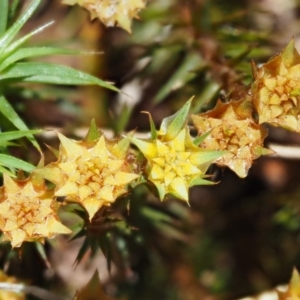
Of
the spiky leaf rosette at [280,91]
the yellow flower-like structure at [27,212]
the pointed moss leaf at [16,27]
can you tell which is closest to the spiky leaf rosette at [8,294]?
the yellow flower-like structure at [27,212]

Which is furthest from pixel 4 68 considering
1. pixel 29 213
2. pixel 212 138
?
pixel 212 138

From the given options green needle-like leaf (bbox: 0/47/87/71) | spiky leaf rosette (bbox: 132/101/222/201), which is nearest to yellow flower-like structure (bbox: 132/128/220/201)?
spiky leaf rosette (bbox: 132/101/222/201)

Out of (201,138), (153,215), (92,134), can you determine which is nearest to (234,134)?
(201,138)

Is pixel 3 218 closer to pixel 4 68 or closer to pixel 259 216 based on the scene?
pixel 4 68

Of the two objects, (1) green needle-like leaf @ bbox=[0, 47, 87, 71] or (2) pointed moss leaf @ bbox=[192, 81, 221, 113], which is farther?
(2) pointed moss leaf @ bbox=[192, 81, 221, 113]

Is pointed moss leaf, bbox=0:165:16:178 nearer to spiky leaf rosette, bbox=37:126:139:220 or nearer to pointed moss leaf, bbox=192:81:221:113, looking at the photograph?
spiky leaf rosette, bbox=37:126:139:220

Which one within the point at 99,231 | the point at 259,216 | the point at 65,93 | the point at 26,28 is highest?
the point at 26,28
